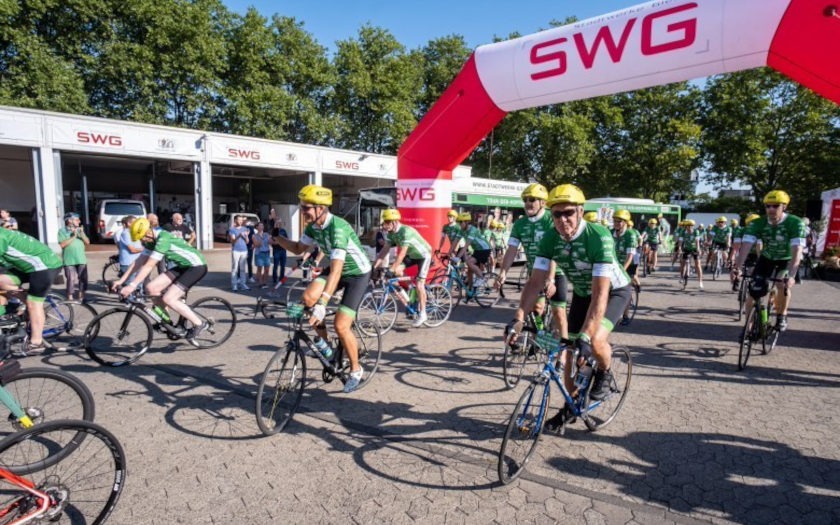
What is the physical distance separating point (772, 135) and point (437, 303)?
129ft

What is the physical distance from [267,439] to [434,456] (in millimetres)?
1446

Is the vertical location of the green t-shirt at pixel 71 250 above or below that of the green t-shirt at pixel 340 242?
below

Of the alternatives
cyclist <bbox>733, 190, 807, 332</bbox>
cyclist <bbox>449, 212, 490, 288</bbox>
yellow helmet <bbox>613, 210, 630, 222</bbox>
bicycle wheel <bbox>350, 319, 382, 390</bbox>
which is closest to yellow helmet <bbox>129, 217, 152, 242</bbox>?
bicycle wheel <bbox>350, 319, 382, 390</bbox>

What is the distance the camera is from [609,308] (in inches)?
147

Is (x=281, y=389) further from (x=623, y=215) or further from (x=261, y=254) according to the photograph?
(x=261, y=254)

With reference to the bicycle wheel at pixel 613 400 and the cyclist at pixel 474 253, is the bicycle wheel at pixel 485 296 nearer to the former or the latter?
the cyclist at pixel 474 253

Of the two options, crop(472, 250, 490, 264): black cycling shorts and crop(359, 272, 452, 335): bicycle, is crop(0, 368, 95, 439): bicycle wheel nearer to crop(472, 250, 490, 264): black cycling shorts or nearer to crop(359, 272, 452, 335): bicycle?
crop(359, 272, 452, 335): bicycle

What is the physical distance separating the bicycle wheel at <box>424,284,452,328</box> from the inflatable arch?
2.59 meters

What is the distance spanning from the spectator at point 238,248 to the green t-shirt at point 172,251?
194 inches

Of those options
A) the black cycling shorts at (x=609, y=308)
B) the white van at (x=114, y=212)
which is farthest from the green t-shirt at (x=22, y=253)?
the white van at (x=114, y=212)

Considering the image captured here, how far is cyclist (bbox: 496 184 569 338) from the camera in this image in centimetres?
512

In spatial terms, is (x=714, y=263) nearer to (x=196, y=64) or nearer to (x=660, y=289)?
(x=660, y=289)

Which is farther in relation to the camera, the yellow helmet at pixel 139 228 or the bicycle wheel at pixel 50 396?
the yellow helmet at pixel 139 228

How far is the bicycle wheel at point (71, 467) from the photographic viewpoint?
8.25ft
